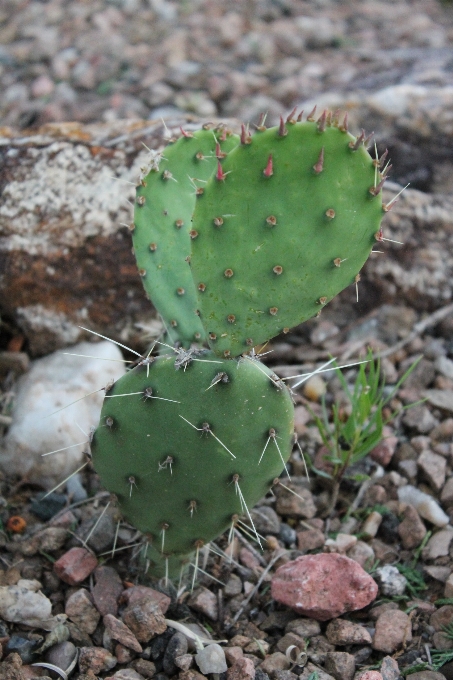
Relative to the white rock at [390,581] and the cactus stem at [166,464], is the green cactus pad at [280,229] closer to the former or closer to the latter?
the cactus stem at [166,464]

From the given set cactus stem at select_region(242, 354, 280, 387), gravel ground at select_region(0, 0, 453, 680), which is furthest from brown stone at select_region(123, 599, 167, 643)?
cactus stem at select_region(242, 354, 280, 387)

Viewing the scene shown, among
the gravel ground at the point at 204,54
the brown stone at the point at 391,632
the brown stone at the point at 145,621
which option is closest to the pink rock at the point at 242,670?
the brown stone at the point at 145,621

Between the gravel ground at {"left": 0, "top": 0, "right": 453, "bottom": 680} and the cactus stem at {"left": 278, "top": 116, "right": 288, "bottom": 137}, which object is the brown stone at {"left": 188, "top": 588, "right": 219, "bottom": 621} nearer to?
the gravel ground at {"left": 0, "top": 0, "right": 453, "bottom": 680}

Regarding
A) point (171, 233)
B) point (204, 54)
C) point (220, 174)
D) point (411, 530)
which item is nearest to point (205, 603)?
point (411, 530)

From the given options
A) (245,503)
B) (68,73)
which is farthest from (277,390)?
(68,73)

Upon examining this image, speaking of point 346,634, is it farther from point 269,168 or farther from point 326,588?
point 269,168
